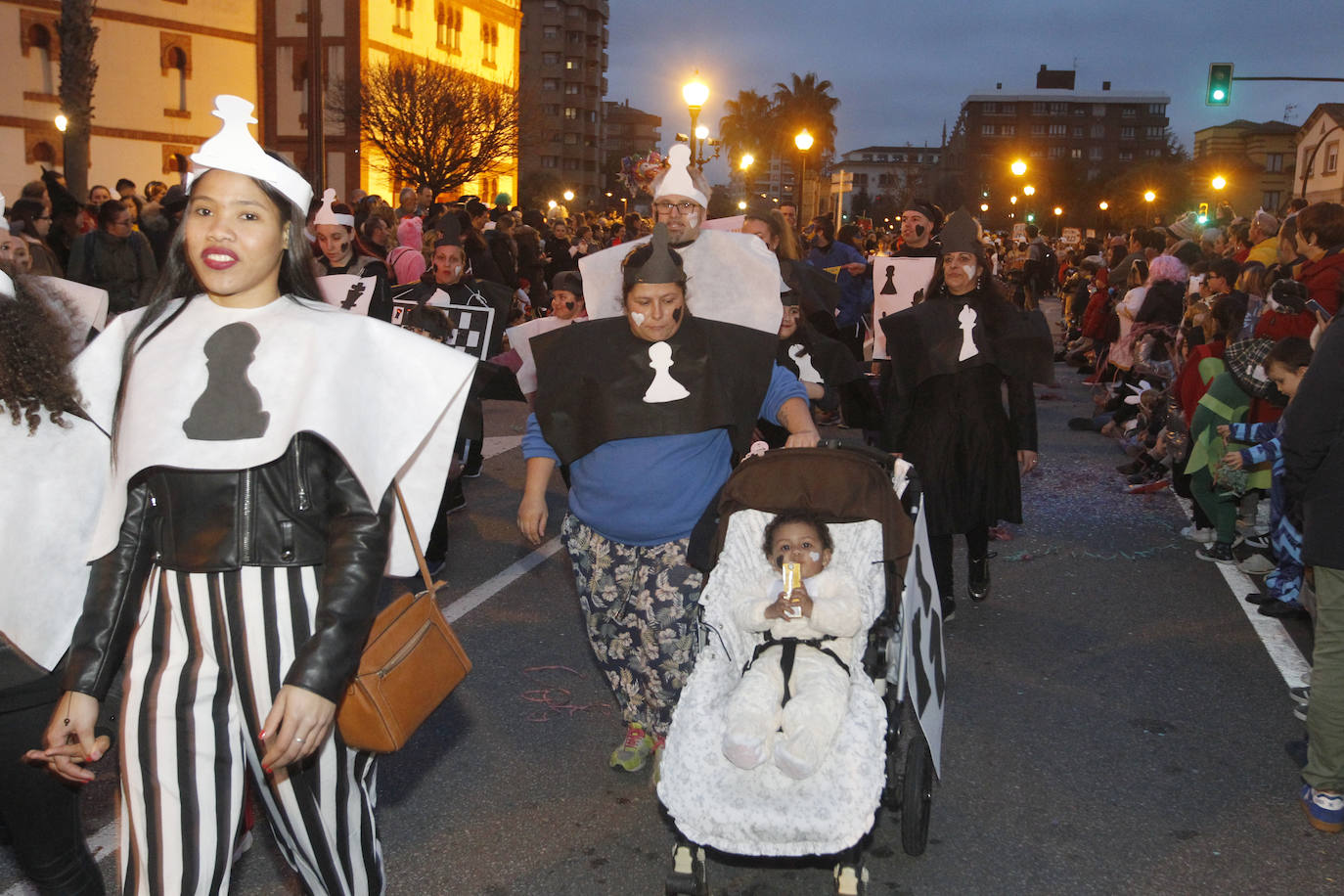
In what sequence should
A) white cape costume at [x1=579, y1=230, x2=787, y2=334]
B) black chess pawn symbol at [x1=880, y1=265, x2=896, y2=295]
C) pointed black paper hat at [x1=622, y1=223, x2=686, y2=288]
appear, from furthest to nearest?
black chess pawn symbol at [x1=880, y1=265, x2=896, y2=295]
white cape costume at [x1=579, y1=230, x2=787, y2=334]
pointed black paper hat at [x1=622, y1=223, x2=686, y2=288]

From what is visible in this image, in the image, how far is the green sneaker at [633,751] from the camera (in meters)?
4.86

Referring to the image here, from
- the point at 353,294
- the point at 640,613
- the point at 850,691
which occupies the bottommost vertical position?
the point at 850,691

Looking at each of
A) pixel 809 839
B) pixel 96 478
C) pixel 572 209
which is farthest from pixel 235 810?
pixel 572 209

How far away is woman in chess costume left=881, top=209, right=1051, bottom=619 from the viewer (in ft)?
21.4

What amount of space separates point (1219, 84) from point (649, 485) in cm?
2545

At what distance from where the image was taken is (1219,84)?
25875mm

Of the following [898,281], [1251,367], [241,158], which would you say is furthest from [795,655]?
[898,281]

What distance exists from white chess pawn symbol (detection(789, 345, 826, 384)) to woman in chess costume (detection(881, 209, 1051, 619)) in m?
0.43

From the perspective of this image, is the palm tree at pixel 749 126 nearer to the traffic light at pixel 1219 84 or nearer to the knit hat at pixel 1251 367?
the traffic light at pixel 1219 84

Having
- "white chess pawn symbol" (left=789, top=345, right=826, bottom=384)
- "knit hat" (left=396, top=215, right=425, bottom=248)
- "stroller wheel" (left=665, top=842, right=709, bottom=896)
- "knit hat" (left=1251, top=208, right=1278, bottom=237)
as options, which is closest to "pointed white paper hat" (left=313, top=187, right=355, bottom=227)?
"white chess pawn symbol" (left=789, top=345, right=826, bottom=384)

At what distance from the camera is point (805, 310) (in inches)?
324

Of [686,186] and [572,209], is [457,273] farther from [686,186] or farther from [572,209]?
[572,209]

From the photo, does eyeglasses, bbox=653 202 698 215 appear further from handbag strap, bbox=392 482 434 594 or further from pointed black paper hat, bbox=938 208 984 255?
handbag strap, bbox=392 482 434 594

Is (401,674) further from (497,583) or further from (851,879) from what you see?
(497,583)
